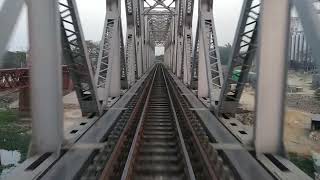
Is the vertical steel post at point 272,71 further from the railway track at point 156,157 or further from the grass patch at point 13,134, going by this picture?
the grass patch at point 13,134

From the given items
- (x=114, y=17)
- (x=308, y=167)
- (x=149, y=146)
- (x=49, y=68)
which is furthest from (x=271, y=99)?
(x=308, y=167)

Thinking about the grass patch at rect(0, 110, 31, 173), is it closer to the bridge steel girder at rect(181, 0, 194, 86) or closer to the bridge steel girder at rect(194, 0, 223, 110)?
the bridge steel girder at rect(181, 0, 194, 86)

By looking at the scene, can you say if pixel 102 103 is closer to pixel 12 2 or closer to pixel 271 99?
pixel 271 99

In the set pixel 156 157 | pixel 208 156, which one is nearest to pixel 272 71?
pixel 208 156

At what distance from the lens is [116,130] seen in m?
7.06

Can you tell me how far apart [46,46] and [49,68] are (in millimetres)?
318

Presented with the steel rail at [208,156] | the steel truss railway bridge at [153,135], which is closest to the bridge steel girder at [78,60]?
the steel truss railway bridge at [153,135]

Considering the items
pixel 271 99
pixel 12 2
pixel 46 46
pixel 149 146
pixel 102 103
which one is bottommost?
→ pixel 149 146

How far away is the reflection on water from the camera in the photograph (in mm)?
14880

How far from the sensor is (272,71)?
5012 mm

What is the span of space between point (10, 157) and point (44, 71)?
12706 mm

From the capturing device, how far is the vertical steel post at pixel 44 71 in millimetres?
5004

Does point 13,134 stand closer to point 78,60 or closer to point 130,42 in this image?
point 130,42

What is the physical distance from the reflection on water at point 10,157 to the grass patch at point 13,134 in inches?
8.6
